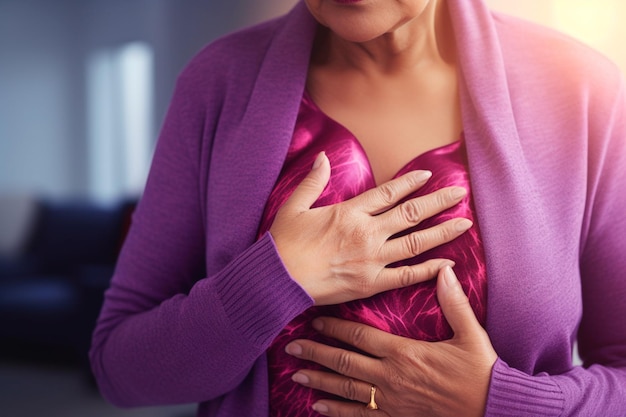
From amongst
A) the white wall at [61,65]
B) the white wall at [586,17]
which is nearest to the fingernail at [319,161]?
the white wall at [586,17]

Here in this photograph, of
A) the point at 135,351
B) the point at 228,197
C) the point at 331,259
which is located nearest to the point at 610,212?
the point at 331,259

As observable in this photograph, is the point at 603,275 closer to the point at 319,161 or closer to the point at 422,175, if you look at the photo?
the point at 422,175

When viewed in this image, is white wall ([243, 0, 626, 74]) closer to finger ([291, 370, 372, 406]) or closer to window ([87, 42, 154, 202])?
finger ([291, 370, 372, 406])

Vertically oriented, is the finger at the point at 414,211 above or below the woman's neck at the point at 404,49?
below

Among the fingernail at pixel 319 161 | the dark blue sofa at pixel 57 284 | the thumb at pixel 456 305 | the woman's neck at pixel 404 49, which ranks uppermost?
the woman's neck at pixel 404 49

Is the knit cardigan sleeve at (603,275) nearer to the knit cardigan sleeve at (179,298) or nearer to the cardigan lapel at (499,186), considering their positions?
the cardigan lapel at (499,186)

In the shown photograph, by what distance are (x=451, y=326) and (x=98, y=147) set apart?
4.08m

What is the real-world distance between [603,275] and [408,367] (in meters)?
0.28

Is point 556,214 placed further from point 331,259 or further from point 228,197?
point 228,197

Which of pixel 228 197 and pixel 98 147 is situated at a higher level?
pixel 228 197

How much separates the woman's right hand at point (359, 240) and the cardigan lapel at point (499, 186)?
0.12 ft

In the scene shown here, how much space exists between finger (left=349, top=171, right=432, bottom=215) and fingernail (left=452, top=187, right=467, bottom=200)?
1.3 inches

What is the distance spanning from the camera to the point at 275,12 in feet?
7.74

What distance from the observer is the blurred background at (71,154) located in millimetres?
3129
